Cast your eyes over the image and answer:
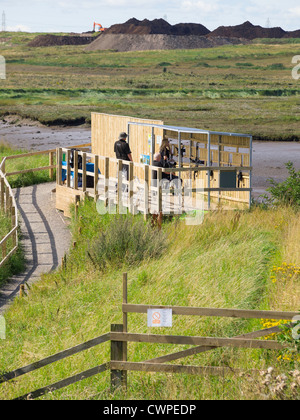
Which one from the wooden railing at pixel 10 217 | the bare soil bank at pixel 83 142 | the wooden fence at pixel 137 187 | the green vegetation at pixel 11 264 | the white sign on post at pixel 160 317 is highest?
the white sign on post at pixel 160 317

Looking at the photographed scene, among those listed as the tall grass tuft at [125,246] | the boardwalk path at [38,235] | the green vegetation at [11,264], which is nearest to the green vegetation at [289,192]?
the tall grass tuft at [125,246]

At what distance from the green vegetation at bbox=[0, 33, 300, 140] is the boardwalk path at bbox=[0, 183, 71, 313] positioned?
76.2 ft

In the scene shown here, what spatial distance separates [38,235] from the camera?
1812cm

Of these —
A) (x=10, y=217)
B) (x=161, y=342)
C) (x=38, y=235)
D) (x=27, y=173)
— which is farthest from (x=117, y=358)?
(x=27, y=173)

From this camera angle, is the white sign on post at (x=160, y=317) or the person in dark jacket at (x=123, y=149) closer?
the white sign on post at (x=160, y=317)

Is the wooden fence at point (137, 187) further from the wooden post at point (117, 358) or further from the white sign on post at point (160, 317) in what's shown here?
the white sign on post at point (160, 317)

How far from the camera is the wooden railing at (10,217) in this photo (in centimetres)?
1452

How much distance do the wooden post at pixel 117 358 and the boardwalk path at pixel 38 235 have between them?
4796mm

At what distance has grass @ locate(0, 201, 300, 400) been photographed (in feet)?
26.5

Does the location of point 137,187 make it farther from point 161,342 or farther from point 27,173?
point 161,342

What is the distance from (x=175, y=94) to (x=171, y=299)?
71.3m
